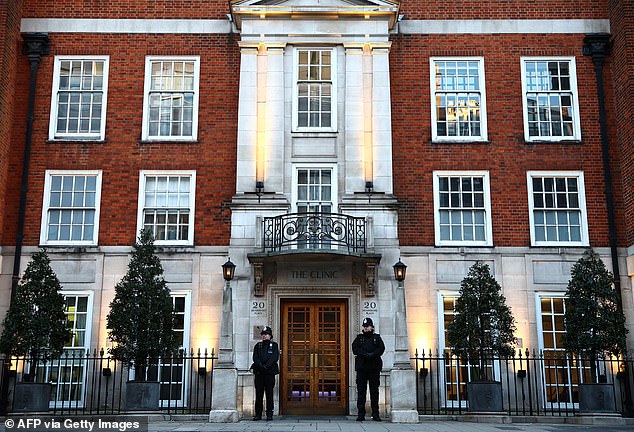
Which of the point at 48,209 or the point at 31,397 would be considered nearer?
the point at 31,397

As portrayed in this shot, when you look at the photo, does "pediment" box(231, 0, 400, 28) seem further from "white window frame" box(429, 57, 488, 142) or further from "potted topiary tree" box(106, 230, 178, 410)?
"potted topiary tree" box(106, 230, 178, 410)

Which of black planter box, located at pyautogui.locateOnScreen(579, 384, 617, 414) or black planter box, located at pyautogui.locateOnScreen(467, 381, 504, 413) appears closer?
black planter box, located at pyautogui.locateOnScreen(467, 381, 504, 413)

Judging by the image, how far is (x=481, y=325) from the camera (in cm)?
1789

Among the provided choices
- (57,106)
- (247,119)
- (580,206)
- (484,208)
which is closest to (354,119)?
(247,119)

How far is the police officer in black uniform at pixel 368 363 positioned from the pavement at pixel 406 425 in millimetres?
408

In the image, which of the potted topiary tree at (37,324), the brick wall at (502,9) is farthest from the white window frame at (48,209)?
the brick wall at (502,9)

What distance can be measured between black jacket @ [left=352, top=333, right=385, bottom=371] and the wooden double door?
240 cm

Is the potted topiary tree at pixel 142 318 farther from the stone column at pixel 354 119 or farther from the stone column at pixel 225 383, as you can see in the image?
the stone column at pixel 354 119

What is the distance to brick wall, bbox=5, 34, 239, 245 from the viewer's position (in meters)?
20.0

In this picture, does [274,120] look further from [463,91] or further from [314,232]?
[463,91]

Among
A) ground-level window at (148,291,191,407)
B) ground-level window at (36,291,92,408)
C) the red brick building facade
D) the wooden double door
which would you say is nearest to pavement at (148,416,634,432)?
the wooden double door

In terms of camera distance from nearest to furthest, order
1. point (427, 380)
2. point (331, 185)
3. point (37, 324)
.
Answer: point (37, 324) < point (427, 380) < point (331, 185)

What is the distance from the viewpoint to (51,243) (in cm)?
1989

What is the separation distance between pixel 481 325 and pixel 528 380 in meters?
2.05
